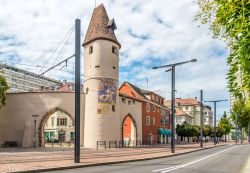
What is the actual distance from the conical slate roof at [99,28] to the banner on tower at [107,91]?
5925mm

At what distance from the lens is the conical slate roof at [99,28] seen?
43.2 m

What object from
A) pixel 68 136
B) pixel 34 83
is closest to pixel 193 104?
pixel 68 136

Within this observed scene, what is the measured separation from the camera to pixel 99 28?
4362 cm

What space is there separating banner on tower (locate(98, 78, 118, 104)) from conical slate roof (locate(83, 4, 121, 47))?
5.93 m

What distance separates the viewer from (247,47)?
3854mm

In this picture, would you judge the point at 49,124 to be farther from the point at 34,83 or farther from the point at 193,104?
the point at 34,83

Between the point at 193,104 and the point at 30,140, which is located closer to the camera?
the point at 30,140

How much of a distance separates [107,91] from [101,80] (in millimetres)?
1603

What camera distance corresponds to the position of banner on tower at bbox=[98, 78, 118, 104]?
4112 centimetres

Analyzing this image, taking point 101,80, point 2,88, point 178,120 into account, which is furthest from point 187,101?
point 2,88

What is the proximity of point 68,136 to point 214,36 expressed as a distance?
71.7 metres

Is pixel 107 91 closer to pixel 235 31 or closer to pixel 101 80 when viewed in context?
pixel 101 80

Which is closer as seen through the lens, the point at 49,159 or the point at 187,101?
the point at 49,159

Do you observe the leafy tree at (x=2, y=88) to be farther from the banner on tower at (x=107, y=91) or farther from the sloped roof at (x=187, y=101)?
the sloped roof at (x=187, y=101)
